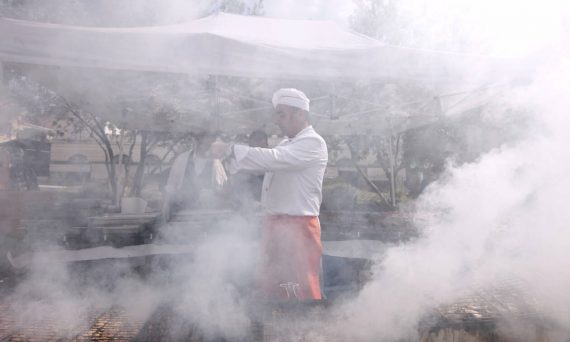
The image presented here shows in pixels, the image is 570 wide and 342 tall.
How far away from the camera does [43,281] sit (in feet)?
8.36

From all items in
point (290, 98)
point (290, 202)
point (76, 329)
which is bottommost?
point (76, 329)

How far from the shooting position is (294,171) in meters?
2.59

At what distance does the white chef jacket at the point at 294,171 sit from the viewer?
2414 millimetres

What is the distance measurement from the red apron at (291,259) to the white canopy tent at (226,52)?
5.55 ft

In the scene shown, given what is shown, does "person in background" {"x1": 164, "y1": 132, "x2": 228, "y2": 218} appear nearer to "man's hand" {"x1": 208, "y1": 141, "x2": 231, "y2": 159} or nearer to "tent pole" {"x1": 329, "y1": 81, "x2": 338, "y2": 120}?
"tent pole" {"x1": 329, "y1": 81, "x2": 338, "y2": 120}

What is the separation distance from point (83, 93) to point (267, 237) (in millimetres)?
2812

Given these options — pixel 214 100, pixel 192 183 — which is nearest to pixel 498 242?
pixel 214 100

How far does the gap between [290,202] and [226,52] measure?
167 cm

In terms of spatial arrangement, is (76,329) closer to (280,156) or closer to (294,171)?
(280,156)

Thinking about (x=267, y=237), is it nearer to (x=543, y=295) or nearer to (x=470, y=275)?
(x=470, y=275)

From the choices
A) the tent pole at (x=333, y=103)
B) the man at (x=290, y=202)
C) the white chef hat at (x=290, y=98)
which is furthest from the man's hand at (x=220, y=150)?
the tent pole at (x=333, y=103)

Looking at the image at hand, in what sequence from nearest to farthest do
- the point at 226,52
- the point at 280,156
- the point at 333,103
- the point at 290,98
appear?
the point at 280,156 → the point at 290,98 → the point at 226,52 → the point at 333,103

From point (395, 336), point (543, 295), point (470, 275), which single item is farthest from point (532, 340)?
point (395, 336)

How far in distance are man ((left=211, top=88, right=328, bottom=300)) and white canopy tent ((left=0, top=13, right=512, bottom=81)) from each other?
115cm
